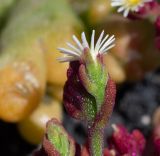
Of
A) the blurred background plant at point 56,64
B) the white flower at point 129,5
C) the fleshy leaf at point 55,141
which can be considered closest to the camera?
the fleshy leaf at point 55,141

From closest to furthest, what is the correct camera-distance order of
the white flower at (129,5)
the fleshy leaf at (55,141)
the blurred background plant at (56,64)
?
the fleshy leaf at (55,141) → the white flower at (129,5) → the blurred background plant at (56,64)

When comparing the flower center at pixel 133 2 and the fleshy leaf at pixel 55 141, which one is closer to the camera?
the fleshy leaf at pixel 55 141

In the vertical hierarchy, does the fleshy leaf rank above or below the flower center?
below

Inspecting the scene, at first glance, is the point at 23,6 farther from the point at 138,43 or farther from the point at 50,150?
the point at 50,150

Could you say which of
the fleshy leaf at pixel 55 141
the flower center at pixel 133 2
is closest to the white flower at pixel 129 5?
the flower center at pixel 133 2

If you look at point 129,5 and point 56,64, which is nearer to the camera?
point 129,5

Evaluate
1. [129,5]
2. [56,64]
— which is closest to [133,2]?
[129,5]

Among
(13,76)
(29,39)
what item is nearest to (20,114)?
(13,76)

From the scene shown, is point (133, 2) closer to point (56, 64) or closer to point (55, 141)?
point (56, 64)

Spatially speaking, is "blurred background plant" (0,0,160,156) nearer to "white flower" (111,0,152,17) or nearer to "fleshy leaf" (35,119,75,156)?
"white flower" (111,0,152,17)

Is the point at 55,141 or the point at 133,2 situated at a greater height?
the point at 133,2

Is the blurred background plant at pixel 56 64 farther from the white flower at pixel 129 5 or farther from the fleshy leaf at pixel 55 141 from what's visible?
the fleshy leaf at pixel 55 141

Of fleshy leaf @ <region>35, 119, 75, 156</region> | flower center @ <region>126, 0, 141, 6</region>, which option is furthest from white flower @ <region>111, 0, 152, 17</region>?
fleshy leaf @ <region>35, 119, 75, 156</region>

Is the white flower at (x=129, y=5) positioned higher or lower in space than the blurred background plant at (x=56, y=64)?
higher
